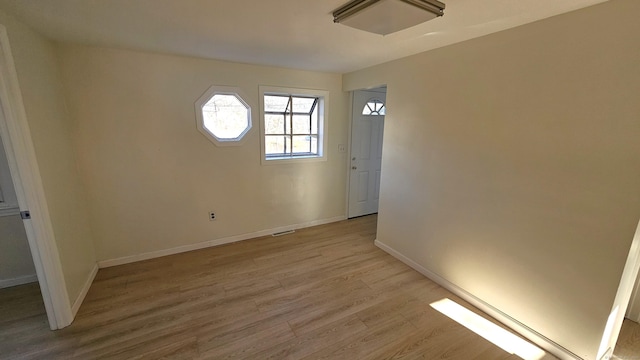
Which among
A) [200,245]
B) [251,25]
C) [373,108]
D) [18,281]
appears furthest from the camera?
[373,108]

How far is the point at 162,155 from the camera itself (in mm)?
2916

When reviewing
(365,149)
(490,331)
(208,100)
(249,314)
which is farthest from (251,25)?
(490,331)

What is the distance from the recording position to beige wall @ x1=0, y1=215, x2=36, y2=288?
2418mm

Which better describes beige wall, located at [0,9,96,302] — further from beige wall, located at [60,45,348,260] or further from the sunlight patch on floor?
the sunlight patch on floor

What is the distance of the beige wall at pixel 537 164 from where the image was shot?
151 cm

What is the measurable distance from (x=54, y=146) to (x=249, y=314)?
2143 mm

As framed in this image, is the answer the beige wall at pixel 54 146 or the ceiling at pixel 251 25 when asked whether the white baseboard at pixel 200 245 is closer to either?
the beige wall at pixel 54 146

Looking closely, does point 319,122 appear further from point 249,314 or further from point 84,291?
point 84,291

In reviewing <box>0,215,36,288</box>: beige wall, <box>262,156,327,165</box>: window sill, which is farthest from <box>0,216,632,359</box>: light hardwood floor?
<box>262,156,327,165</box>: window sill

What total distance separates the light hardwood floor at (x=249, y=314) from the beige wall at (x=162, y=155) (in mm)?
443

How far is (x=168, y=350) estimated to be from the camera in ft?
5.99

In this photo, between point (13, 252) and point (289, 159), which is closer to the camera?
point (13, 252)

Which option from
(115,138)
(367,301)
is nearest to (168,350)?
(367,301)

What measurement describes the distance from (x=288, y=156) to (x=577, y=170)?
10.1ft
